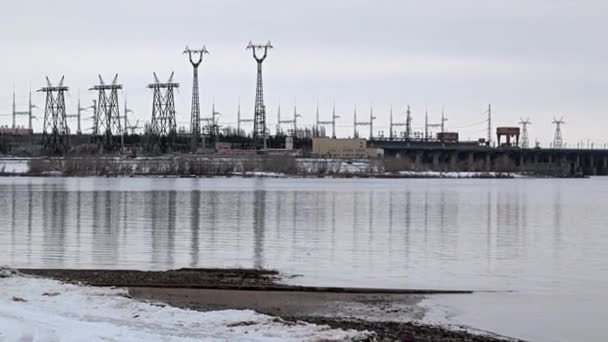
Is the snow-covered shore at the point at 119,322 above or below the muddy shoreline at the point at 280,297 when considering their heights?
above

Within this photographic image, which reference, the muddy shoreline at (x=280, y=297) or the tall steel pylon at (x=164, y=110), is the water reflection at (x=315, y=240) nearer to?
the muddy shoreline at (x=280, y=297)

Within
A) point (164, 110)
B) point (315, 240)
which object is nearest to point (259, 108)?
point (164, 110)

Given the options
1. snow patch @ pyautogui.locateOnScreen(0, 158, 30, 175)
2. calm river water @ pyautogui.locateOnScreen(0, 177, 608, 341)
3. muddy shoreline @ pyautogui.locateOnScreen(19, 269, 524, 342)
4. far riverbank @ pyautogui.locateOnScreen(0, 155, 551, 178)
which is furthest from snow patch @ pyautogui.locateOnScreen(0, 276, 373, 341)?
snow patch @ pyautogui.locateOnScreen(0, 158, 30, 175)

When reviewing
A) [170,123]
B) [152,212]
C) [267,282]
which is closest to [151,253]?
[267,282]

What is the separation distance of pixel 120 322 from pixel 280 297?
274 inches

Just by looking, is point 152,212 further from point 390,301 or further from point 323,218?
point 390,301

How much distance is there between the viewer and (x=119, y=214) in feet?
178

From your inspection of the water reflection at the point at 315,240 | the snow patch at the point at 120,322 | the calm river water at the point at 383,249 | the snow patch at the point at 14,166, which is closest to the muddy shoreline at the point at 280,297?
the calm river water at the point at 383,249

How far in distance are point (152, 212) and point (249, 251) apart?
81.1 feet

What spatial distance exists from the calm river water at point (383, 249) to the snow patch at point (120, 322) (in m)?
5.74

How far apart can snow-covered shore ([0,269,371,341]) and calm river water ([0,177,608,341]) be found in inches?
225

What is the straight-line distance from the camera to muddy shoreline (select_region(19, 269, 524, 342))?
17000 mm

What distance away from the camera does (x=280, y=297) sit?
21.2 m

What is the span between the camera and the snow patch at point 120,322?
12945 mm
